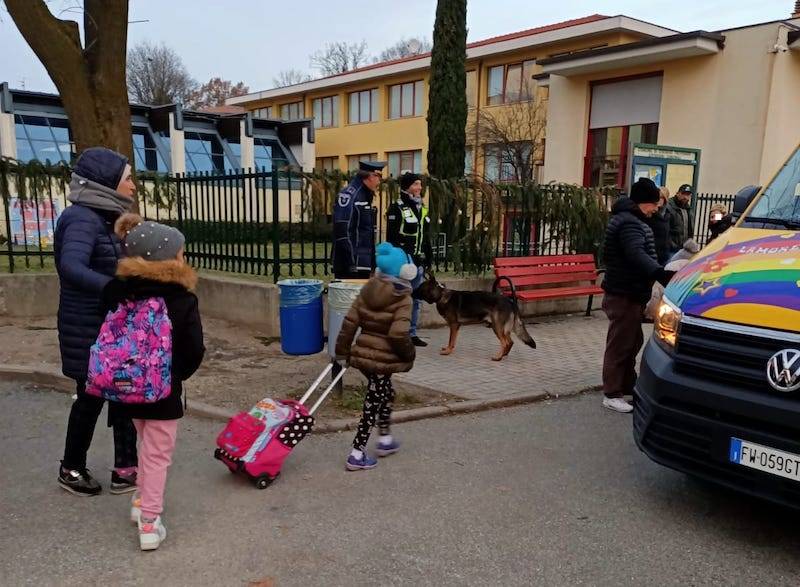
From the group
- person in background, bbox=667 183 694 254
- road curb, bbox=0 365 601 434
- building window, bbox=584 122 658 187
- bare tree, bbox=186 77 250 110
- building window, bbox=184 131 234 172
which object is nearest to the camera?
road curb, bbox=0 365 601 434

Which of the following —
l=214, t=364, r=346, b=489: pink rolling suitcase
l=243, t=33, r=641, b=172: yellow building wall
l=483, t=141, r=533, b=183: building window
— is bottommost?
l=214, t=364, r=346, b=489: pink rolling suitcase

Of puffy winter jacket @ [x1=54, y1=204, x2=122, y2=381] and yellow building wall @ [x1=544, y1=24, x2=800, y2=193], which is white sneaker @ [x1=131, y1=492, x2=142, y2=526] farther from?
yellow building wall @ [x1=544, y1=24, x2=800, y2=193]

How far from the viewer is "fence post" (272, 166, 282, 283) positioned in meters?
7.54

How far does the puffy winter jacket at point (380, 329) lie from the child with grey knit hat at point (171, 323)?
1.11m

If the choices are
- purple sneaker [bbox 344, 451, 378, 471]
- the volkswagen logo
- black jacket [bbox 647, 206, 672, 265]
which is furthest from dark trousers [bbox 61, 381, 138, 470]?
black jacket [bbox 647, 206, 672, 265]

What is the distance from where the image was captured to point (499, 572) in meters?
2.97

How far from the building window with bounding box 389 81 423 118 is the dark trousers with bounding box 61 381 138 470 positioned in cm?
2818

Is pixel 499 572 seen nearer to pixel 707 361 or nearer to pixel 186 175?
pixel 707 361

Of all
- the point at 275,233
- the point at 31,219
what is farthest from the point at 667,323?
the point at 31,219

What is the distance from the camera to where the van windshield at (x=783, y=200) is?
3.97 metres

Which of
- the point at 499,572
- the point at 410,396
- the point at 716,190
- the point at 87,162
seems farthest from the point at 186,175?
the point at 716,190

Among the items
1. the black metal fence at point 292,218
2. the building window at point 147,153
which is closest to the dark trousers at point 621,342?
the black metal fence at point 292,218

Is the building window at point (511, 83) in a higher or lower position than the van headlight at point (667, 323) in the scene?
higher

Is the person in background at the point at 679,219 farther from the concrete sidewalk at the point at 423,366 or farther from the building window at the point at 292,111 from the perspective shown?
the building window at the point at 292,111
